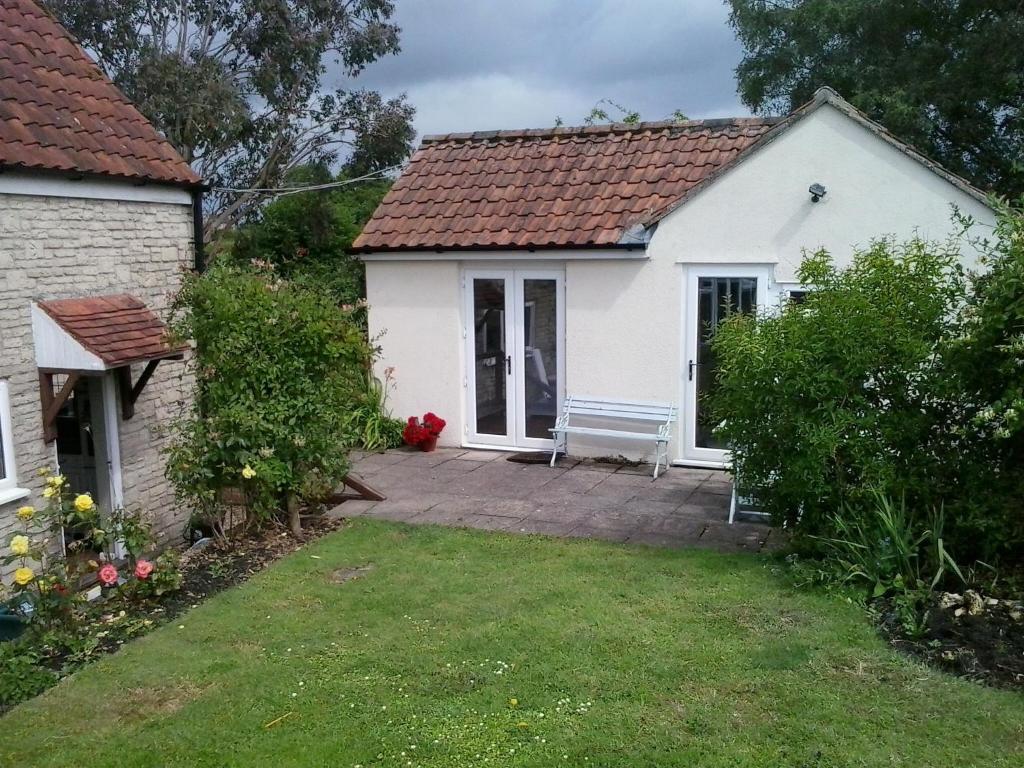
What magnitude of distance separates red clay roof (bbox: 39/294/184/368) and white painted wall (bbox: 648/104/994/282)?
575 cm

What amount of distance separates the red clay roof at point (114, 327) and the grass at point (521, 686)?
7.73 ft

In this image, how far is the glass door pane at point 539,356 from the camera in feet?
39.6

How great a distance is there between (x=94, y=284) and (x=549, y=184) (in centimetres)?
605

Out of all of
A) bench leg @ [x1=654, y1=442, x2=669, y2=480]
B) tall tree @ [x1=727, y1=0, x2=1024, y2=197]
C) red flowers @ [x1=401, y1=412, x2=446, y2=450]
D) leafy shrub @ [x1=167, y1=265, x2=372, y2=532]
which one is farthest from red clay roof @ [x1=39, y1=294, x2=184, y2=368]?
tall tree @ [x1=727, y1=0, x2=1024, y2=197]

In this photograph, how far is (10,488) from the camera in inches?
306

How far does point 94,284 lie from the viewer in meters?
8.68

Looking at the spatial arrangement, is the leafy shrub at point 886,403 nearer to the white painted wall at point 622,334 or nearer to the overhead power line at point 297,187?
the white painted wall at point 622,334

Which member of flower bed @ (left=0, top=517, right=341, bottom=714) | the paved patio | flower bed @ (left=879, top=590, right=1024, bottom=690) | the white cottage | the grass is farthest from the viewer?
the white cottage

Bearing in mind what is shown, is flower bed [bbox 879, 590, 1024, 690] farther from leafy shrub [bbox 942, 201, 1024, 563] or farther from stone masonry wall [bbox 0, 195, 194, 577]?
stone masonry wall [bbox 0, 195, 194, 577]

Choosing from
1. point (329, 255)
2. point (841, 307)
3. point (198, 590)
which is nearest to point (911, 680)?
point (841, 307)

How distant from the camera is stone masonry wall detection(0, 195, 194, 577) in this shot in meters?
7.75

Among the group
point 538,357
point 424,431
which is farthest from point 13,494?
point 538,357

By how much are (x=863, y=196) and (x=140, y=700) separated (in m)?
8.54

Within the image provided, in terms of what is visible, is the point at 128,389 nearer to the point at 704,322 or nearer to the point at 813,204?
the point at 704,322
